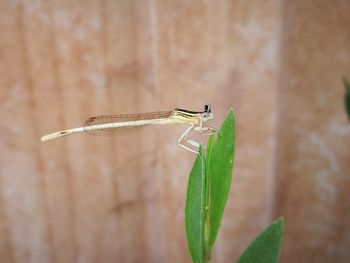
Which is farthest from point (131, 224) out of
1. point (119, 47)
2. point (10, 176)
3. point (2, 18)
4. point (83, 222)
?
point (2, 18)

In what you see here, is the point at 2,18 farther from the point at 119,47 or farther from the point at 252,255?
the point at 252,255

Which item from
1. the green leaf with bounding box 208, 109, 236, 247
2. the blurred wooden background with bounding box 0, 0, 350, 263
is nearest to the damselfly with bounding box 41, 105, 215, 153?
the blurred wooden background with bounding box 0, 0, 350, 263

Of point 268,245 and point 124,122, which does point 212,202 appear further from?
point 124,122

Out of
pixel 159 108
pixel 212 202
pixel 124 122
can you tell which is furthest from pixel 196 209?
pixel 159 108

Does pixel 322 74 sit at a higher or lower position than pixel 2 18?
lower

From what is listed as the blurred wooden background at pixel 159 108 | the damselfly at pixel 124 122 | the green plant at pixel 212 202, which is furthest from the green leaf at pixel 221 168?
the blurred wooden background at pixel 159 108

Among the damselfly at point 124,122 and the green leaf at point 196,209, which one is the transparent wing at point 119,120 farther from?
the green leaf at point 196,209
